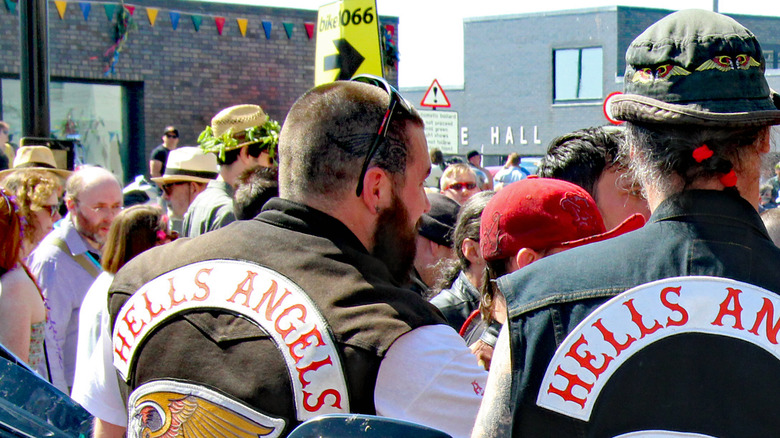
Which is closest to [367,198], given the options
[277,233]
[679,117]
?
[277,233]

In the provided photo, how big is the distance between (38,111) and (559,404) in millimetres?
6041

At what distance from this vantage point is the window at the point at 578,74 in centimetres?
3119

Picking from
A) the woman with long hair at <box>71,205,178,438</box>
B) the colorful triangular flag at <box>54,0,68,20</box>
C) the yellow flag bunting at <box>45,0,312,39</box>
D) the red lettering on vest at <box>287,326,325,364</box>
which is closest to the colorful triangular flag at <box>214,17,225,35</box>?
the yellow flag bunting at <box>45,0,312,39</box>

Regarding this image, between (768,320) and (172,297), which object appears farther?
(172,297)

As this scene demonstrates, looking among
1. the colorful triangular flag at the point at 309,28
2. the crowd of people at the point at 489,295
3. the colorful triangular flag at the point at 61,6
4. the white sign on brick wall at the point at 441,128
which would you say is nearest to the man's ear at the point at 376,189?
the crowd of people at the point at 489,295

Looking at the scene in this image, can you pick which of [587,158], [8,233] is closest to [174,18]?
[8,233]

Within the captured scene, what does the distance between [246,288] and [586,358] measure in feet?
2.54

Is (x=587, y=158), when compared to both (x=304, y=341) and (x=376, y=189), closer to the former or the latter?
(x=376, y=189)

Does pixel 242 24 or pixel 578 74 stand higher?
pixel 578 74

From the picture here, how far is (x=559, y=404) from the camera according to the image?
4.84 feet

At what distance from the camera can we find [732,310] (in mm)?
1450

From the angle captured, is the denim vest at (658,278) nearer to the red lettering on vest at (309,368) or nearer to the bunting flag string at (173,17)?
the red lettering on vest at (309,368)

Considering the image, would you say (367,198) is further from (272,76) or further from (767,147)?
(272,76)

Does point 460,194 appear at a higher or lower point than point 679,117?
lower
